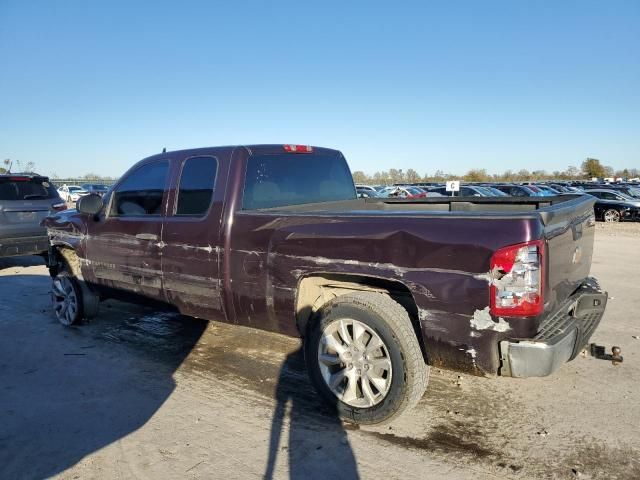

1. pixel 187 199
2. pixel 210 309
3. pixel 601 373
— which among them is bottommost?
pixel 601 373

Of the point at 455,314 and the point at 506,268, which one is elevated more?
the point at 506,268

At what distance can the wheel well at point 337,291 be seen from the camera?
3200 millimetres

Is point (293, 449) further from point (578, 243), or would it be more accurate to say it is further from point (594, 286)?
point (594, 286)

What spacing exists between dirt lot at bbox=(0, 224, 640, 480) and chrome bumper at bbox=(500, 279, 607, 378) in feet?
1.85

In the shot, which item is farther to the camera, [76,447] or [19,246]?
[19,246]

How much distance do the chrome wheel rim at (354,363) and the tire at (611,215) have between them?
23.3 m

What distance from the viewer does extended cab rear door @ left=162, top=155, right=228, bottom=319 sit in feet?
12.8

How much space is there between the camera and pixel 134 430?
10.5ft

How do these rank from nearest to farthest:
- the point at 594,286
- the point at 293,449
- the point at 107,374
→ the point at 293,449, the point at 594,286, the point at 107,374

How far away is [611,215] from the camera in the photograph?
22.2m

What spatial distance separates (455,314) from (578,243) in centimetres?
132

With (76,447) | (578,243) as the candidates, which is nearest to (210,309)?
(76,447)

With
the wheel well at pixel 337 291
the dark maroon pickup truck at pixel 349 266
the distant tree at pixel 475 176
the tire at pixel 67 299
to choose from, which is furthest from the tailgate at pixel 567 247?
the distant tree at pixel 475 176

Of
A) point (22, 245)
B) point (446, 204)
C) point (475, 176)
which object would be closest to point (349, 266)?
point (446, 204)
